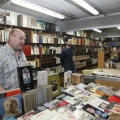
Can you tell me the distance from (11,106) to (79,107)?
67cm

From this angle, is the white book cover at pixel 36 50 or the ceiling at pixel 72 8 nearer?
the ceiling at pixel 72 8

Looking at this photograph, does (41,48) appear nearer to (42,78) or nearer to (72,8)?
(72,8)

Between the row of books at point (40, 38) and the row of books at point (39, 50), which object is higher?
the row of books at point (40, 38)

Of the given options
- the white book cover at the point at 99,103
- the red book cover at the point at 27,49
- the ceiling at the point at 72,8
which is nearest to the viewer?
the white book cover at the point at 99,103

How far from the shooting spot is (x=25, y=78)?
62.2 inches

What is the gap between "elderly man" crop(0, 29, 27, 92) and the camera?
181 centimetres

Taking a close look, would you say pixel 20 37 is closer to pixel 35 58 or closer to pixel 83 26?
pixel 35 58

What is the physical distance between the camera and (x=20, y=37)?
1.91 m

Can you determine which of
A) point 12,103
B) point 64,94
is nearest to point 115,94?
point 64,94

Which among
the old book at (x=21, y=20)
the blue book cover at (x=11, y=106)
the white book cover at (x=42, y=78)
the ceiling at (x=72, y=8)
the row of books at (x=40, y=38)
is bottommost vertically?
the blue book cover at (x=11, y=106)

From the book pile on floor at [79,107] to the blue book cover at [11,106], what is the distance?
7 cm

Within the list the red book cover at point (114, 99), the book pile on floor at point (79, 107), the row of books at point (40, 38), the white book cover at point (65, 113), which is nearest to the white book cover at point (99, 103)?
the book pile on floor at point (79, 107)

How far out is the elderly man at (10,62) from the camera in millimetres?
1813

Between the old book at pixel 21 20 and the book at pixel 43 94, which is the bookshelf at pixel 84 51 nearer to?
the old book at pixel 21 20
